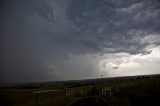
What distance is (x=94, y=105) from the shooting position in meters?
16.1

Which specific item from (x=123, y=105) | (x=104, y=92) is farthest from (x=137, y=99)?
(x=104, y=92)

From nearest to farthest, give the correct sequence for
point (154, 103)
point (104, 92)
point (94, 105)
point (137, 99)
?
point (154, 103) → point (94, 105) → point (137, 99) → point (104, 92)

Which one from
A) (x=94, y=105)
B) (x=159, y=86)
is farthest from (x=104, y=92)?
(x=94, y=105)

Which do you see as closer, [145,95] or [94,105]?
[94,105]

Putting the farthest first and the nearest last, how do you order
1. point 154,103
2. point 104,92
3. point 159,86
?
point 104,92 < point 159,86 < point 154,103

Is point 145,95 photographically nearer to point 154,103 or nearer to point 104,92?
point 154,103

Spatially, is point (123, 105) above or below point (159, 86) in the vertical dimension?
A: below

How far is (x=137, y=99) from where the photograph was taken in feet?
57.7

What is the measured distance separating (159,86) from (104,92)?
12.6 meters

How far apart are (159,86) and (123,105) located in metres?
5.24

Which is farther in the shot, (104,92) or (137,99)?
(104,92)

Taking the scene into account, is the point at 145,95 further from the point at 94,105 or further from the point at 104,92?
the point at 104,92

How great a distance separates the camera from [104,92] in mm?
30328

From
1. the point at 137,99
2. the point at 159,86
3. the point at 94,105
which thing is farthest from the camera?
the point at 159,86
